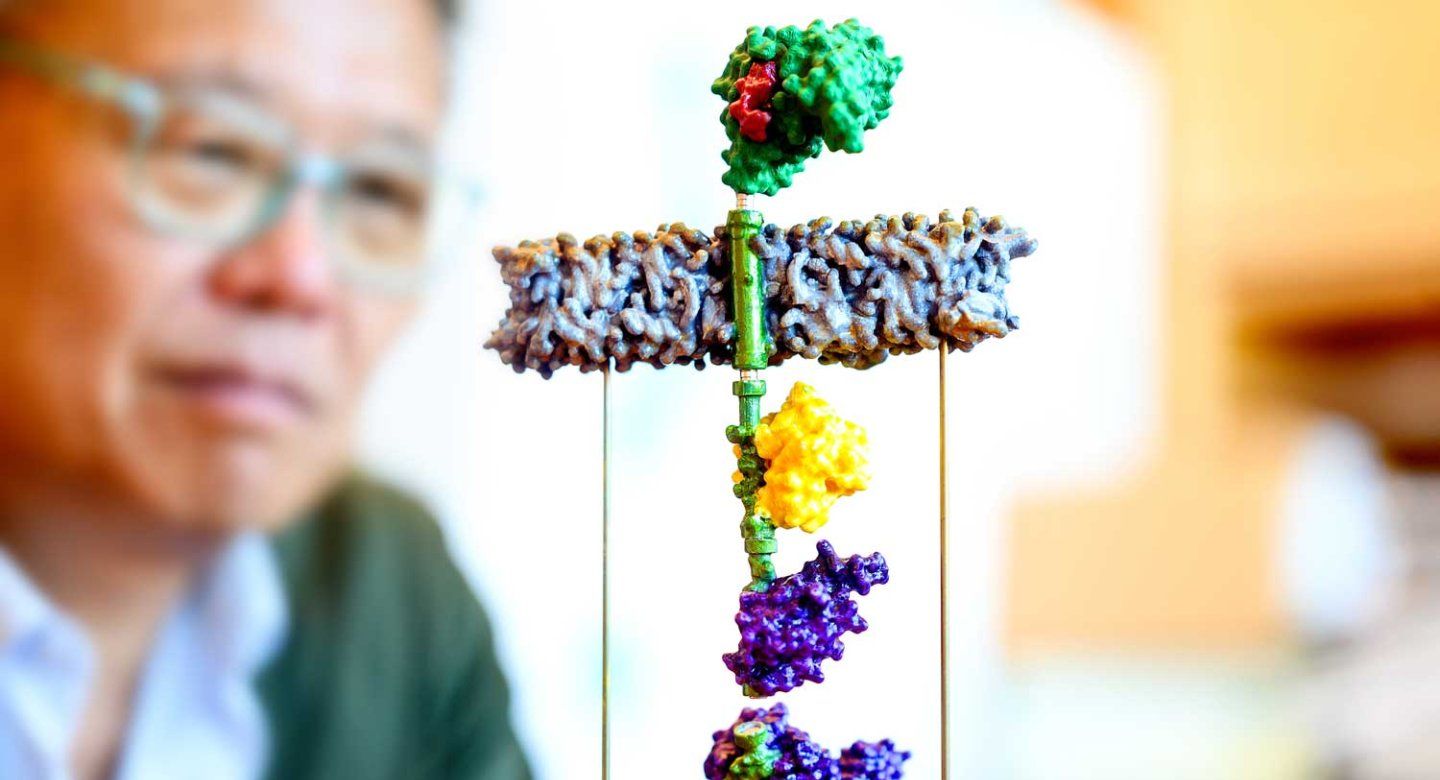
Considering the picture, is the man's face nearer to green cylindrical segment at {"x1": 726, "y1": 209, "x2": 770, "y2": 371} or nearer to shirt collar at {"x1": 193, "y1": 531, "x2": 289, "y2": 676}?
shirt collar at {"x1": 193, "y1": 531, "x2": 289, "y2": 676}

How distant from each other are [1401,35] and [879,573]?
7.04ft

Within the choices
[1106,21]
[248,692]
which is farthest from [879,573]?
[1106,21]

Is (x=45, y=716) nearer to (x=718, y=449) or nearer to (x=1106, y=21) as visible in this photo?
(x=718, y=449)

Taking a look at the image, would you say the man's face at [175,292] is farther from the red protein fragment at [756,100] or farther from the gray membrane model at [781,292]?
the red protein fragment at [756,100]

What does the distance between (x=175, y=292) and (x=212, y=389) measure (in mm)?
106

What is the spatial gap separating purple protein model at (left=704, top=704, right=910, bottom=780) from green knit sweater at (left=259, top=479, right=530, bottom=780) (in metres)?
0.72

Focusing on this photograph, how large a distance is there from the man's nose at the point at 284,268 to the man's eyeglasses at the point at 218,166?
0.01 m

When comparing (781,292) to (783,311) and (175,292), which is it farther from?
(175,292)

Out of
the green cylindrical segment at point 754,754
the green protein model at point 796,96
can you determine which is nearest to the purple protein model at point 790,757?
the green cylindrical segment at point 754,754

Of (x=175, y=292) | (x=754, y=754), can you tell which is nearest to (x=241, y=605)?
(x=175, y=292)

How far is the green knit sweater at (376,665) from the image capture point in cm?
150

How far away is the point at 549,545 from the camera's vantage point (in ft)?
5.70

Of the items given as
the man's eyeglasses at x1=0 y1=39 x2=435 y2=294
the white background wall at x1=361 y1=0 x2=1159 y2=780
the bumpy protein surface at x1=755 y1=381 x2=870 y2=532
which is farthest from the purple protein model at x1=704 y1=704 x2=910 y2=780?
the man's eyeglasses at x1=0 y1=39 x2=435 y2=294

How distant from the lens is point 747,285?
88cm
